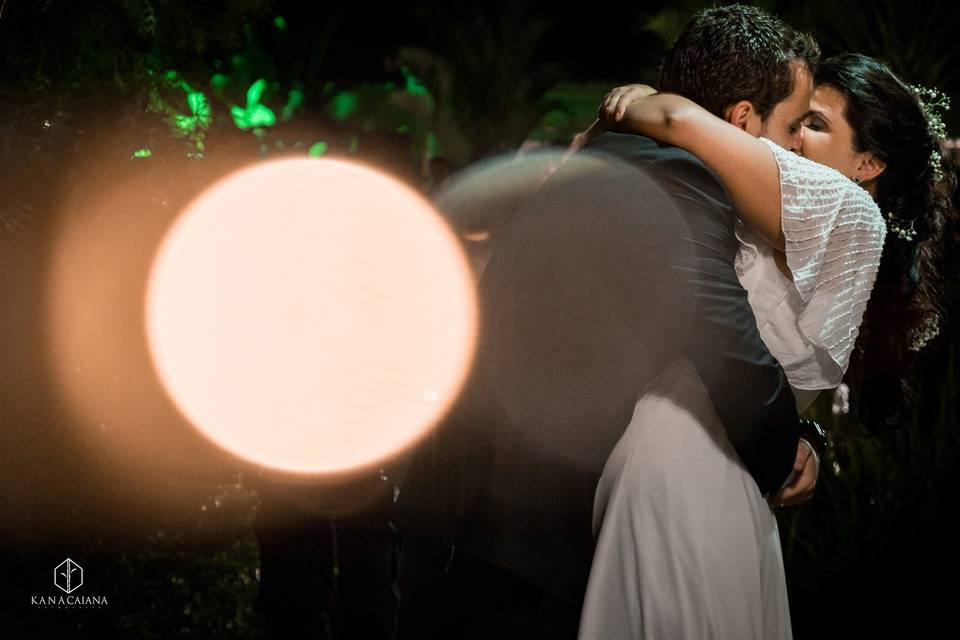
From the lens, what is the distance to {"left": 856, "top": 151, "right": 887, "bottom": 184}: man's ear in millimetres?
2783

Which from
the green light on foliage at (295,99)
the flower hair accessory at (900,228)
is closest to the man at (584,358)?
the flower hair accessory at (900,228)

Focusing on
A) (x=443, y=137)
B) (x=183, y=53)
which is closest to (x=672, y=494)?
(x=183, y=53)

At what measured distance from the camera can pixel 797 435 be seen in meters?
2.03

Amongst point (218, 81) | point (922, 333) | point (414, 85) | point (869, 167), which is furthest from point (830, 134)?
point (414, 85)

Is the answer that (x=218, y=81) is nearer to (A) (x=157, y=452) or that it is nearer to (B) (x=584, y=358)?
(A) (x=157, y=452)

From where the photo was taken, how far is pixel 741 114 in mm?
2174

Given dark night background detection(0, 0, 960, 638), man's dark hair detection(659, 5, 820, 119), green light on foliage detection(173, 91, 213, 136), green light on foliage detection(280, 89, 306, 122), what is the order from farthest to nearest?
1. green light on foliage detection(280, 89, 306, 122)
2. green light on foliage detection(173, 91, 213, 136)
3. dark night background detection(0, 0, 960, 638)
4. man's dark hair detection(659, 5, 820, 119)

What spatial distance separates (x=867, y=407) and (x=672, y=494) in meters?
1.18

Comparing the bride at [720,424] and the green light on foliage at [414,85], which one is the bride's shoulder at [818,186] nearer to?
the bride at [720,424]

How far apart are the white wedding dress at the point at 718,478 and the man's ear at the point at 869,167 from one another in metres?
0.69

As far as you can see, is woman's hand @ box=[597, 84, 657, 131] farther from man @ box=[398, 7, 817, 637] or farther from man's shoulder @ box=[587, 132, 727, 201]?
man's shoulder @ box=[587, 132, 727, 201]

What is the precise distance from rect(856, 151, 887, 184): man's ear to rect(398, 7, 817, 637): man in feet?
A: 2.22

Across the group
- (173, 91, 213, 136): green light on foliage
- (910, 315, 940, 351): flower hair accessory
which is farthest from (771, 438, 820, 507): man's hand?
(173, 91, 213, 136): green light on foliage

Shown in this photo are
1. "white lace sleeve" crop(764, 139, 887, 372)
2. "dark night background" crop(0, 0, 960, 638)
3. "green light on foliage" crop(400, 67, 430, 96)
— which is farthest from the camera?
"green light on foliage" crop(400, 67, 430, 96)
